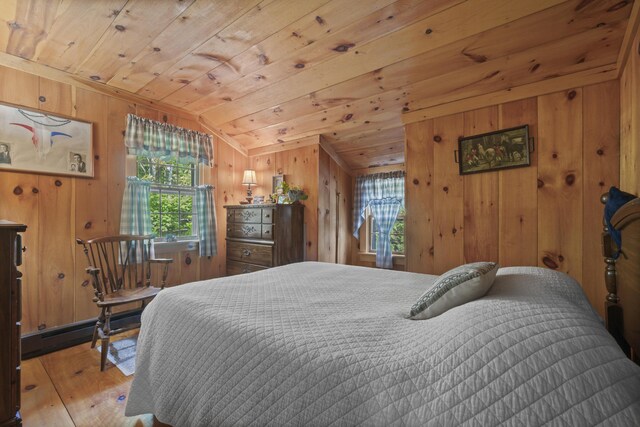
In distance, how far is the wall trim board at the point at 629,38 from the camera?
1461 mm

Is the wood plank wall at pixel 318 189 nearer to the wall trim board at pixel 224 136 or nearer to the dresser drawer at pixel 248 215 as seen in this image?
the wall trim board at pixel 224 136

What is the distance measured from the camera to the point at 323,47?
7.32 feet

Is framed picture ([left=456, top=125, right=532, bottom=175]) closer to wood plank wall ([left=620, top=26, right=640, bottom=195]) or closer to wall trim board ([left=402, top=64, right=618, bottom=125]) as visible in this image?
wall trim board ([left=402, top=64, right=618, bottom=125])

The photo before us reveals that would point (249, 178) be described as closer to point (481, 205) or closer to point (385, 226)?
point (385, 226)

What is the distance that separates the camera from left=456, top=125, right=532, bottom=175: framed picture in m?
2.24

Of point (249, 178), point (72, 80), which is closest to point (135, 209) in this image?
point (72, 80)

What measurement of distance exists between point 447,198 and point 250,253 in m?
2.22

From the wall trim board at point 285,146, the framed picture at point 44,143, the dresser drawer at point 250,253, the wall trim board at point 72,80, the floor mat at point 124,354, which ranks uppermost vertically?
the wall trim board at point 72,80

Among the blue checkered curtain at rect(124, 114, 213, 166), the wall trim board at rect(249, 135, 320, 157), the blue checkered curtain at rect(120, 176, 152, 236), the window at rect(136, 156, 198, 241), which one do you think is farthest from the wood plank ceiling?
the blue checkered curtain at rect(120, 176, 152, 236)

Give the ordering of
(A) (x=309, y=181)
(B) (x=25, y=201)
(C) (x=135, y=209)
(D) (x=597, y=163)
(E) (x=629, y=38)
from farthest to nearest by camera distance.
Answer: (A) (x=309, y=181) < (C) (x=135, y=209) < (B) (x=25, y=201) < (D) (x=597, y=163) < (E) (x=629, y=38)

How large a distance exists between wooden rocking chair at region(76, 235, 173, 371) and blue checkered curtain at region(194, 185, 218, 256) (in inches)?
24.7

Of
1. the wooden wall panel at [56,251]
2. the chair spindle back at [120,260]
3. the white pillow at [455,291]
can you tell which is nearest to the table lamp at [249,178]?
the chair spindle back at [120,260]

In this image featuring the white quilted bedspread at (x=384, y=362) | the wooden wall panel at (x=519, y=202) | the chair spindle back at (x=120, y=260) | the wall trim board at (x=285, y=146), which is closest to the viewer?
the white quilted bedspread at (x=384, y=362)

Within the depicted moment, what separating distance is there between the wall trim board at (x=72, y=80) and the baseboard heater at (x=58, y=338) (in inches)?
86.9
